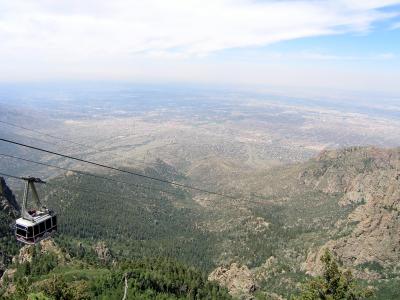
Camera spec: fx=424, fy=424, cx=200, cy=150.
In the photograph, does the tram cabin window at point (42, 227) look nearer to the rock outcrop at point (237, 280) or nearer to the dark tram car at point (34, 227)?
the dark tram car at point (34, 227)

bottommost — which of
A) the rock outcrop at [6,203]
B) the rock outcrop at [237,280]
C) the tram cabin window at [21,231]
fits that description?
the rock outcrop at [237,280]

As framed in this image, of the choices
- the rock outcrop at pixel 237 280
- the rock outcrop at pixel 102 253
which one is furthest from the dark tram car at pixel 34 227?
the rock outcrop at pixel 102 253

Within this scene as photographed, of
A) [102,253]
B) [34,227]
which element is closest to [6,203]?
[102,253]

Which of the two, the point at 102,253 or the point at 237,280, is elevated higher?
the point at 237,280

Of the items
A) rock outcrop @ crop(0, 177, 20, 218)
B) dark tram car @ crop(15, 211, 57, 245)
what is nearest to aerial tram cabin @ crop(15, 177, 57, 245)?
dark tram car @ crop(15, 211, 57, 245)

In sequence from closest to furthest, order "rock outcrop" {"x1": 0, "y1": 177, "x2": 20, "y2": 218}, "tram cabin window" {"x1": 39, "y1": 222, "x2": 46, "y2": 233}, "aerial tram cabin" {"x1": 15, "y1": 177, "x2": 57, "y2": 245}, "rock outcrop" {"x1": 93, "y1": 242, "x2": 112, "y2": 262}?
"aerial tram cabin" {"x1": 15, "y1": 177, "x2": 57, "y2": 245} < "tram cabin window" {"x1": 39, "y1": 222, "x2": 46, "y2": 233} < "rock outcrop" {"x1": 93, "y1": 242, "x2": 112, "y2": 262} < "rock outcrop" {"x1": 0, "y1": 177, "x2": 20, "y2": 218}

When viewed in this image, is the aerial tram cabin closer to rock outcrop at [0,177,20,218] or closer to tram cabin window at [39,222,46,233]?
tram cabin window at [39,222,46,233]

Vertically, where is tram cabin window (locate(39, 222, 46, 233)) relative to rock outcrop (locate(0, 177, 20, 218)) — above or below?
above

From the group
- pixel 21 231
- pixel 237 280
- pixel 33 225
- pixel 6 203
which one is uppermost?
pixel 33 225

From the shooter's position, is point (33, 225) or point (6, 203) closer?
point (33, 225)

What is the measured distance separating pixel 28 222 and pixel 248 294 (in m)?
90.7

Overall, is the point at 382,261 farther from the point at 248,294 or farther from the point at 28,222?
the point at 28,222

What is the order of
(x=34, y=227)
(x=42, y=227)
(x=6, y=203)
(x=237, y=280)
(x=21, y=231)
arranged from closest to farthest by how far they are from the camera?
1. (x=34, y=227)
2. (x=21, y=231)
3. (x=42, y=227)
4. (x=237, y=280)
5. (x=6, y=203)

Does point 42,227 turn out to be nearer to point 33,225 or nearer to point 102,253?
point 33,225
